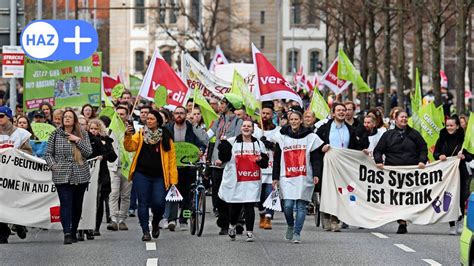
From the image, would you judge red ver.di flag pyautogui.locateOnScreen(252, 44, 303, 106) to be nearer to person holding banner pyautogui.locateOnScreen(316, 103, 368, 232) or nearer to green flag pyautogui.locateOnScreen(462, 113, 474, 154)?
person holding banner pyautogui.locateOnScreen(316, 103, 368, 232)

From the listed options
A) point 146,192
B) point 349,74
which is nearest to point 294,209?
point 146,192

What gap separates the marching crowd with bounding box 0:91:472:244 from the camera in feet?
58.2

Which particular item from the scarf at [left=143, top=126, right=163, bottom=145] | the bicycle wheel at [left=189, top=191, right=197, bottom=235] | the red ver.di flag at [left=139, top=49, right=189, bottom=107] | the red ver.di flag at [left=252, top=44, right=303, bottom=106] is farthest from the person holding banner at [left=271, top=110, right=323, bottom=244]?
the red ver.di flag at [left=139, top=49, right=189, bottom=107]

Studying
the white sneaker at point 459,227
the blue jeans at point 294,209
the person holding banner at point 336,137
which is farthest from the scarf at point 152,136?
the white sneaker at point 459,227

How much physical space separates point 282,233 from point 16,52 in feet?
34.7

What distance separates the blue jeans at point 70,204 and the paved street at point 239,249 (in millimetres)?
259

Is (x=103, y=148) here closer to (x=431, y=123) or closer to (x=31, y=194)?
(x=31, y=194)

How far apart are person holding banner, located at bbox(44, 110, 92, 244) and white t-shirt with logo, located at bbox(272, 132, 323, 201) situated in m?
2.39

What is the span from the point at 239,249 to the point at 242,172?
1637mm

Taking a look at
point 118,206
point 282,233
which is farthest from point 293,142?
point 118,206

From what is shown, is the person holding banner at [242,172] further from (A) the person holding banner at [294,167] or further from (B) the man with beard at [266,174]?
(B) the man with beard at [266,174]

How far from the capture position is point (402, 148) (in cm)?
2016

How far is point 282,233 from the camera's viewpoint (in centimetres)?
1958

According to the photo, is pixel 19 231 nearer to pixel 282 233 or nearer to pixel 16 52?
pixel 282 233
